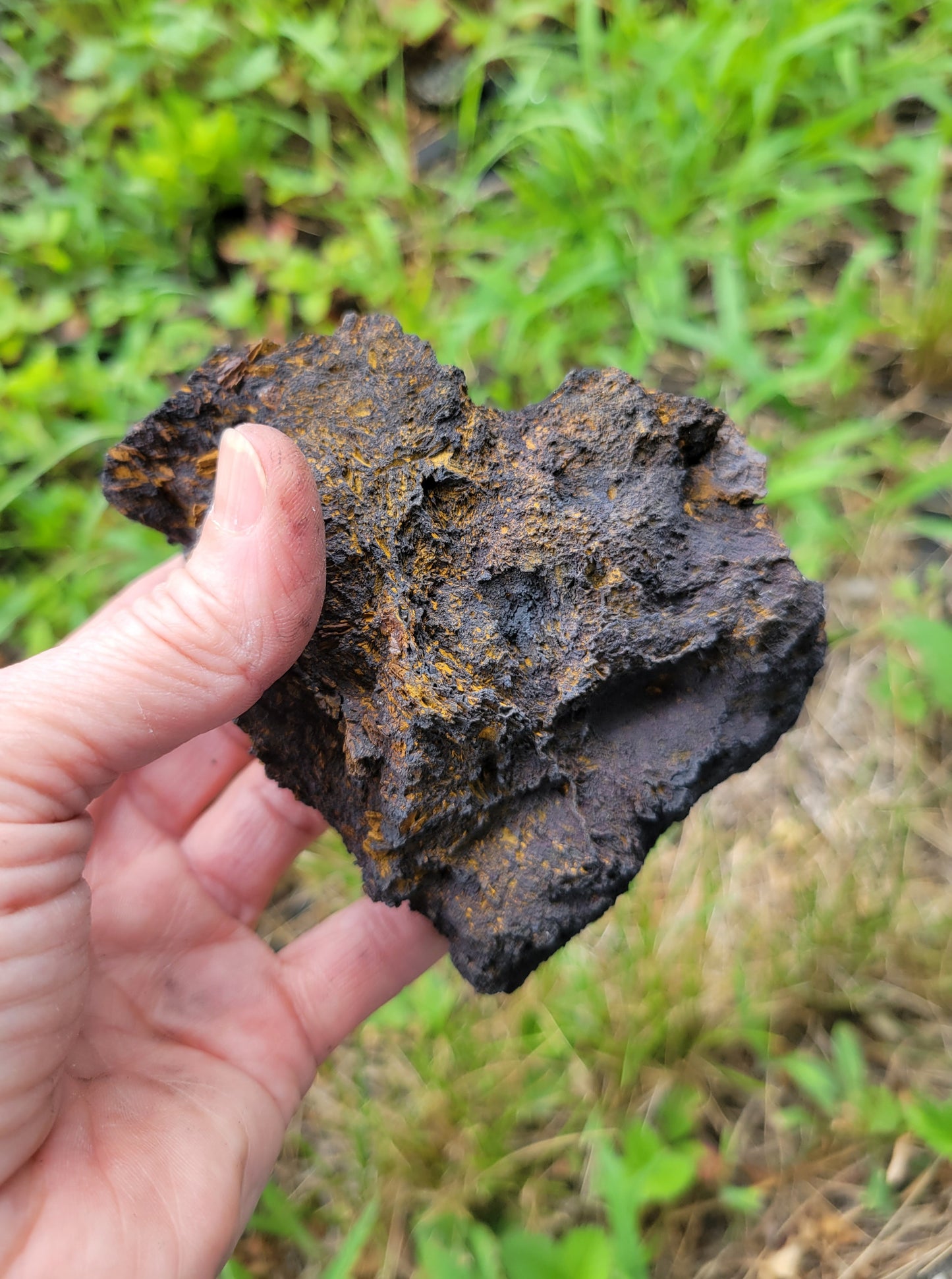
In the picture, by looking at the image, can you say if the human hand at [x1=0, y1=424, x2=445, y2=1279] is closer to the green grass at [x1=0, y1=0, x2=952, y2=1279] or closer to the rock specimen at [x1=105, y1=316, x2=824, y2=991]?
the rock specimen at [x1=105, y1=316, x2=824, y2=991]

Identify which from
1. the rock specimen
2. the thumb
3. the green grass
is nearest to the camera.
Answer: the thumb

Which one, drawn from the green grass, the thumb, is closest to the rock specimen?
the thumb

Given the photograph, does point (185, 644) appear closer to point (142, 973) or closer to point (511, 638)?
point (511, 638)

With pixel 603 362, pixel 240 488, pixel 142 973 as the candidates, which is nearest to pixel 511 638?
pixel 240 488

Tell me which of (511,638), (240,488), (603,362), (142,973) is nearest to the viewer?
(240,488)

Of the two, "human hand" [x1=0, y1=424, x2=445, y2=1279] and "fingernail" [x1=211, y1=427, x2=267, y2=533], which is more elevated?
"fingernail" [x1=211, y1=427, x2=267, y2=533]

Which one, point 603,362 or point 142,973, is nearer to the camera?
point 142,973

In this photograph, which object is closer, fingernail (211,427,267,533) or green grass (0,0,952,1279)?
fingernail (211,427,267,533)

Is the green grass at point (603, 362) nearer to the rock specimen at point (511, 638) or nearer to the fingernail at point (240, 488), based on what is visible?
the rock specimen at point (511, 638)
